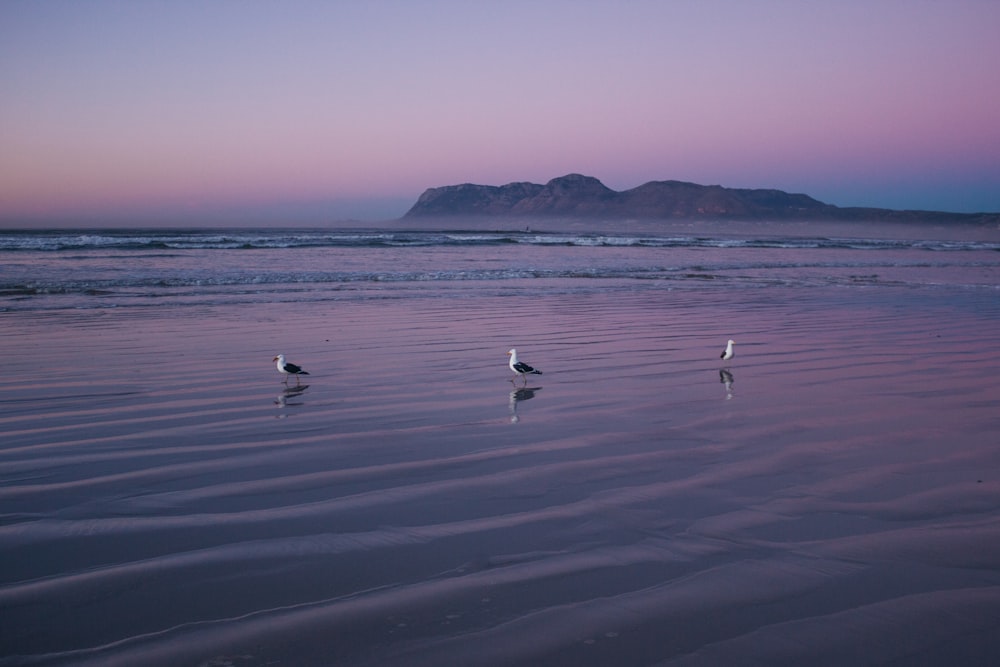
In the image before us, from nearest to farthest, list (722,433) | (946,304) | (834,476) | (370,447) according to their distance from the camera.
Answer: (834,476), (370,447), (722,433), (946,304)

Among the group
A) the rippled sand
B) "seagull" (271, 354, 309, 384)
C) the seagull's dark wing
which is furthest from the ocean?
the seagull's dark wing

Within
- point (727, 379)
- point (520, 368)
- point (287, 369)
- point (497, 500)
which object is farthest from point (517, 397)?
point (497, 500)

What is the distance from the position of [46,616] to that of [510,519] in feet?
7.68

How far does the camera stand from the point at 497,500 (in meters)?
4.79

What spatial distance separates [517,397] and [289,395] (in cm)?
236

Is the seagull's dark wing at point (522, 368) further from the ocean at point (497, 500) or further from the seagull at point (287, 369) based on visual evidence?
the seagull at point (287, 369)

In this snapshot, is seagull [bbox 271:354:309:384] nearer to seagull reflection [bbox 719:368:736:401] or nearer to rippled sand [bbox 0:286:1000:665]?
rippled sand [bbox 0:286:1000:665]

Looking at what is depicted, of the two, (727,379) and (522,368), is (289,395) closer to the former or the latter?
(522,368)

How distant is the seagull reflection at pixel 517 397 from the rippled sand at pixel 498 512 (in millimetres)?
51

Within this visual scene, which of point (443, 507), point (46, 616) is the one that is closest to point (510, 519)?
point (443, 507)

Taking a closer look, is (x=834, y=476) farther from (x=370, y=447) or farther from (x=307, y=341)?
(x=307, y=341)

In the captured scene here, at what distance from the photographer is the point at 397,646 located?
10.2 feet

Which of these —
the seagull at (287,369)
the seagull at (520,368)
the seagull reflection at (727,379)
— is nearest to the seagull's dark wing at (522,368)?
the seagull at (520,368)

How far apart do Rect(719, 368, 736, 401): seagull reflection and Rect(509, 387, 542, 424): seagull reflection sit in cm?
198
